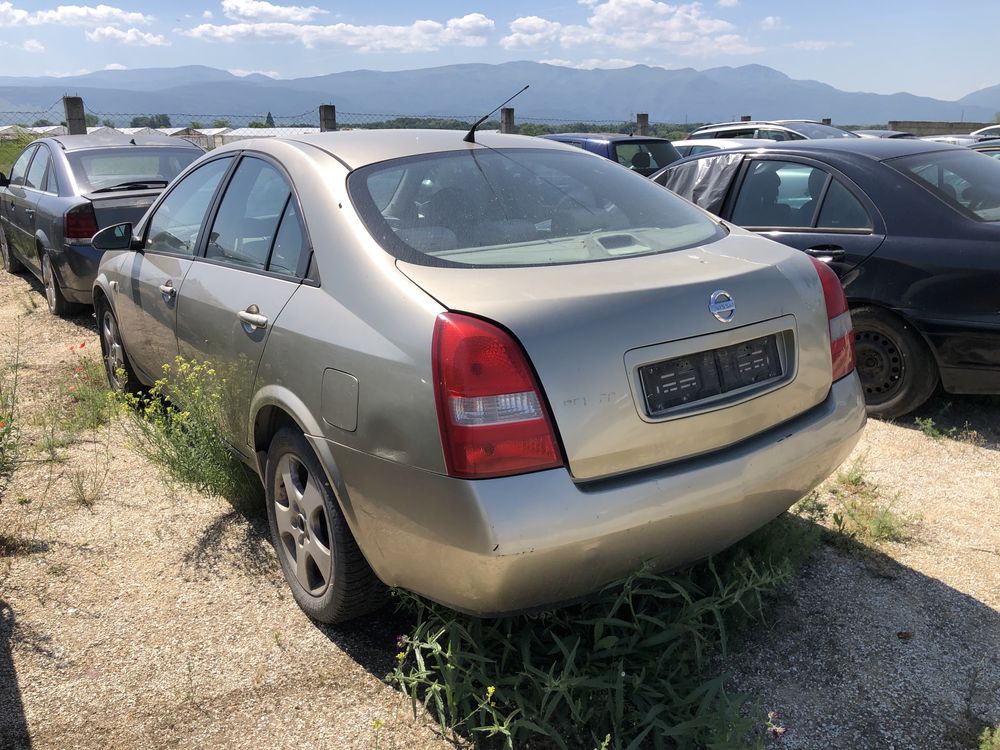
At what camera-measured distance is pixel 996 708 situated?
2.37 meters

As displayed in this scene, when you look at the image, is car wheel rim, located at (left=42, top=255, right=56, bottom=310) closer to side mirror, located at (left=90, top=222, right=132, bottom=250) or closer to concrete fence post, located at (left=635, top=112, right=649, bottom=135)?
side mirror, located at (left=90, top=222, right=132, bottom=250)

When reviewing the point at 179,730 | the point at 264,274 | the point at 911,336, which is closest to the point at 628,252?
the point at 264,274

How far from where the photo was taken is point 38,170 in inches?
314

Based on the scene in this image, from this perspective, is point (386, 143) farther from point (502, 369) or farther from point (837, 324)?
point (837, 324)

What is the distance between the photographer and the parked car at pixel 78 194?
22.1ft

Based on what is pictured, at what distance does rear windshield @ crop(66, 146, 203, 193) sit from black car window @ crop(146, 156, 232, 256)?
137 inches

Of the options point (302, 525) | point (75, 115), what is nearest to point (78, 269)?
point (302, 525)

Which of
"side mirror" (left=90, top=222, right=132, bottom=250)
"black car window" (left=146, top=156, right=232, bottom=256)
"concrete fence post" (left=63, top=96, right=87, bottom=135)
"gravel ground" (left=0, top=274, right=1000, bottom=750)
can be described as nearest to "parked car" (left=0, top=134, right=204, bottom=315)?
"side mirror" (left=90, top=222, right=132, bottom=250)

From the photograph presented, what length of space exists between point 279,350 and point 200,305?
88cm

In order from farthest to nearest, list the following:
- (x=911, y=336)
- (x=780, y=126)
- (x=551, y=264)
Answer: (x=780, y=126), (x=911, y=336), (x=551, y=264)

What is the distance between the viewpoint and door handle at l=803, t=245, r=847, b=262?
15.4 feet

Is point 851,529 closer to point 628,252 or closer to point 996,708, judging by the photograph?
point 996,708

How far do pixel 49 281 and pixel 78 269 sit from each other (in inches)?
44.3

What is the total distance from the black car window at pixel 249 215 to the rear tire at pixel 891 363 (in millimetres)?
3382
